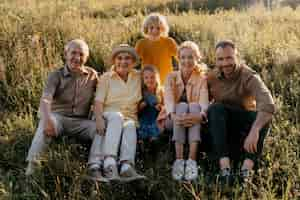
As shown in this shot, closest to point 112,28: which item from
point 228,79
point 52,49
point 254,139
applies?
point 52,49

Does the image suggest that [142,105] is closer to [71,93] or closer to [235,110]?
[71,93]

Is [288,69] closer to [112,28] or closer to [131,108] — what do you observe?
[131,108]

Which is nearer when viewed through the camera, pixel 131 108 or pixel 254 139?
pixel 254 139

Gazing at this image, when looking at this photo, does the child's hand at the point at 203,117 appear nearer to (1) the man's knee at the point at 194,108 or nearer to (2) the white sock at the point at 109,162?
(1) the man's knee at the point at 194,108

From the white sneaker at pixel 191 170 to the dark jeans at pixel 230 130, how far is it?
0.24 m

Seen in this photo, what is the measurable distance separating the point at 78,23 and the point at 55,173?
4.05 m

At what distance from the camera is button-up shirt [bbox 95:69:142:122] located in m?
4.39

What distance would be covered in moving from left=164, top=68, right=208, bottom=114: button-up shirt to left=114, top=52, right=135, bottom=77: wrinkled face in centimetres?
47

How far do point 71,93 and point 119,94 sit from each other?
50 cm

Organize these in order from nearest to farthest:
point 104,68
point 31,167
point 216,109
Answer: point 31,167 < point 216,109 < point 104,68

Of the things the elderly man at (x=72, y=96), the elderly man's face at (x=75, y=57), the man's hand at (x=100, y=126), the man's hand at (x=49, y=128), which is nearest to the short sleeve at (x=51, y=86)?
the elderly man at (x=72, y=96)

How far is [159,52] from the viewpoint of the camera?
5094 mm

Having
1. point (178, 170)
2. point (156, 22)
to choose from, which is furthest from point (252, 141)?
point (156, 22)

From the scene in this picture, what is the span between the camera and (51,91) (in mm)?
4309
